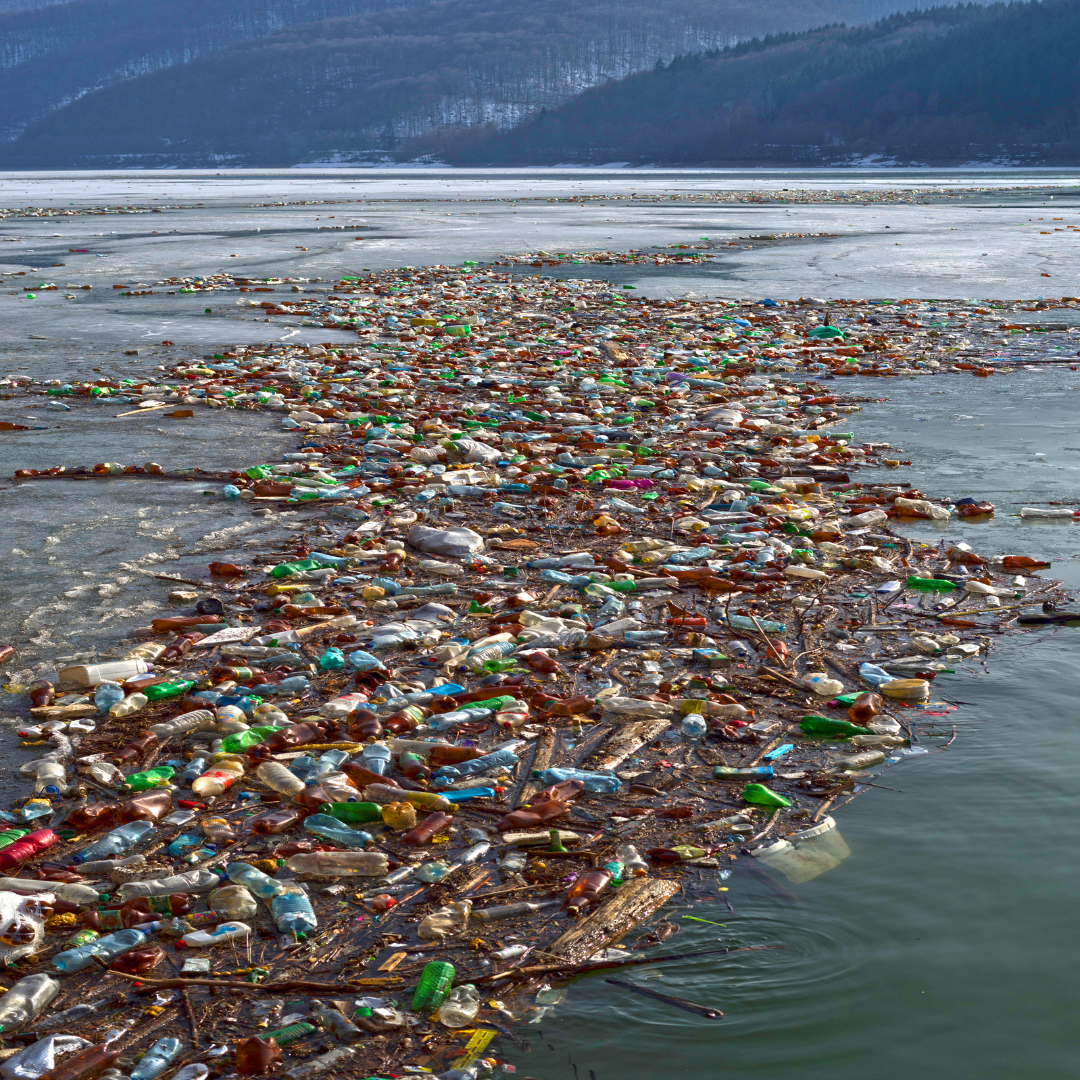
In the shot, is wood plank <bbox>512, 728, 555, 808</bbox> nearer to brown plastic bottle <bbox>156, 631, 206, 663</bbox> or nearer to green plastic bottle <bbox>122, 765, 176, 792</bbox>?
green plastic bottle <bbox>122, 765, 176, 792</bbox>

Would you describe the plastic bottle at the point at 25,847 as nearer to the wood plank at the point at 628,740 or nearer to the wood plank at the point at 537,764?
the wood plank at the point at 537,764

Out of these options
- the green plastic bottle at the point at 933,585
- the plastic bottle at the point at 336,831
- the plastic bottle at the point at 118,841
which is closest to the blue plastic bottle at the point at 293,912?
the plastic bottle at the point at 336,831

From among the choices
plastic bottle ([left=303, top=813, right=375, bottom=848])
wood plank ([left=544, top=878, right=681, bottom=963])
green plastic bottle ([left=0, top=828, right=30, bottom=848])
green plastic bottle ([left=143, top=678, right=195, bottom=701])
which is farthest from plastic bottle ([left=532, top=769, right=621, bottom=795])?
green plastic bottle ([left=0, top=828, right=30, bottom=848])

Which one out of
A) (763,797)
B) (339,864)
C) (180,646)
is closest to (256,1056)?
(339,864)

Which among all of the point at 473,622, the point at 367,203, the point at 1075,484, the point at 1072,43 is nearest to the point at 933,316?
the point at 1075,484

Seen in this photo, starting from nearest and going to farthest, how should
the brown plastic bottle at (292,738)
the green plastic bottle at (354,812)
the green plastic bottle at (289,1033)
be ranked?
the green plastic bottle at (289,1033)
the green plastic bottle at (354,812)
the brown plastic bottle at (292,738)

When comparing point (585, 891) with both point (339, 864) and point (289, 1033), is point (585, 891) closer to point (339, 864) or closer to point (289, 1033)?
point (339, 864)
